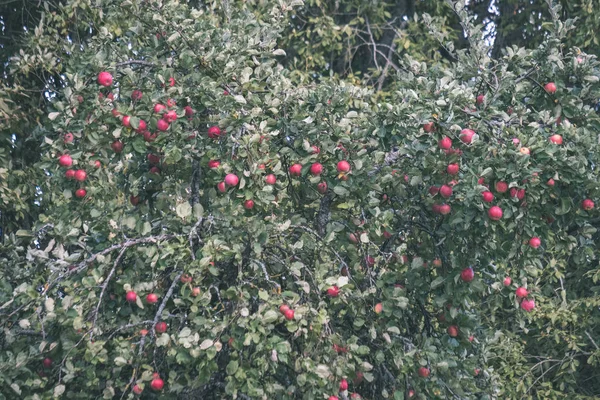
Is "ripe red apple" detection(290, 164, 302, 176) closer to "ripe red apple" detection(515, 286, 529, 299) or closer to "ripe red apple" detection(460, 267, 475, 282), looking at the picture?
→ "ripe red apple" detection(460, 267, 475, 282)

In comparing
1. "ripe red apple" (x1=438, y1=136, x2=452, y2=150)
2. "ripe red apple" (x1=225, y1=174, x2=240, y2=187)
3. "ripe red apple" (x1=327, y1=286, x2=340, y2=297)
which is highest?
"ripe red apple" (x1=438, y1=136, x2=452, y2=150)

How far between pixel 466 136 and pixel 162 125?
1180mm

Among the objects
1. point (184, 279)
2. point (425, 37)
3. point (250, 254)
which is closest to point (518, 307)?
point (250, 254)

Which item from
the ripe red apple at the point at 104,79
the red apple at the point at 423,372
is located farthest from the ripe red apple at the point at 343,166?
the ripe red apple at the point at 104,79

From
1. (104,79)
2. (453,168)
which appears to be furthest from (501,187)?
(104,79)

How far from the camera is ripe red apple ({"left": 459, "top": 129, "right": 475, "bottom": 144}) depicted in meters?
3.63

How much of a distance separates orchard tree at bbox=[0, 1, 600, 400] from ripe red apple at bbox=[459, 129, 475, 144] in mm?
12

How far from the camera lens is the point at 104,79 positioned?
374cm

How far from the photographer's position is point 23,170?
244 inches

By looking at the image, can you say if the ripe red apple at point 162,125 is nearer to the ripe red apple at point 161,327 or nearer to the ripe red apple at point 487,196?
the ripe red apple at point 161,327

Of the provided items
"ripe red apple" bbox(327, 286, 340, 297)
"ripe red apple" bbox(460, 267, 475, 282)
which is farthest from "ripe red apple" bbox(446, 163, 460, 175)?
"ripe red apple" bbox(327, 286, 340, 297)

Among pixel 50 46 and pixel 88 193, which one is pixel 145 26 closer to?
pixel 88 193

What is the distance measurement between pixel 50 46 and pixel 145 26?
221 cm

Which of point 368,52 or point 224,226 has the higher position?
point 224,226
